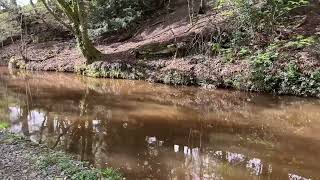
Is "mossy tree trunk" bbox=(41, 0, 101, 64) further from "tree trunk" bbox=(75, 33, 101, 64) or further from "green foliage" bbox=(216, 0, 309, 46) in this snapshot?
"green foliage" bbox=(216, 0, 309, 46)

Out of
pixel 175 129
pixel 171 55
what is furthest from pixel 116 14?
pixel 175 129

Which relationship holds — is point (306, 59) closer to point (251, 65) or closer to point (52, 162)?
point (251, 65)

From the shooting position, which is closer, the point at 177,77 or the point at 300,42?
the point at 300,42

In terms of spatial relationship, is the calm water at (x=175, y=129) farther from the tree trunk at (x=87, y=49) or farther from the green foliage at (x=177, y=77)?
the tree trunk at (x=87, y=49)

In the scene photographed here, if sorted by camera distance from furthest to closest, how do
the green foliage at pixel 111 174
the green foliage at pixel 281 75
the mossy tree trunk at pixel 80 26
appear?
the mossy tree trunk at pixel 80 26, the green foliage at pixel 281 75, the green foliage at pixel 111 174

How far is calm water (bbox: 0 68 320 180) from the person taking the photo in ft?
29.7

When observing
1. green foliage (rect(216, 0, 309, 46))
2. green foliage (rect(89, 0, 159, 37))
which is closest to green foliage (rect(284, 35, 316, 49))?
green foliage (rect(216, 0, 309, 46))

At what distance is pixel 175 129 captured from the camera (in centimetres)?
1198

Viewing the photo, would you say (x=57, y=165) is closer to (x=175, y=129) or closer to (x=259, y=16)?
(x=175, y=129)

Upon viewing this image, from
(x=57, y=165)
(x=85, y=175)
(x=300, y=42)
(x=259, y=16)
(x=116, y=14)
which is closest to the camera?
(x=85, y=175)

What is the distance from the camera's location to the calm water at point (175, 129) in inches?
356

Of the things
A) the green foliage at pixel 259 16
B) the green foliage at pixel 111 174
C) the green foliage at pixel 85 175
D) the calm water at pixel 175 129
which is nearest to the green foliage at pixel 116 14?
the calm water at pixel 175 129

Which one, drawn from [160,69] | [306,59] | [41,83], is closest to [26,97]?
[41,83]

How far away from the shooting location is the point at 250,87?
17.1m
